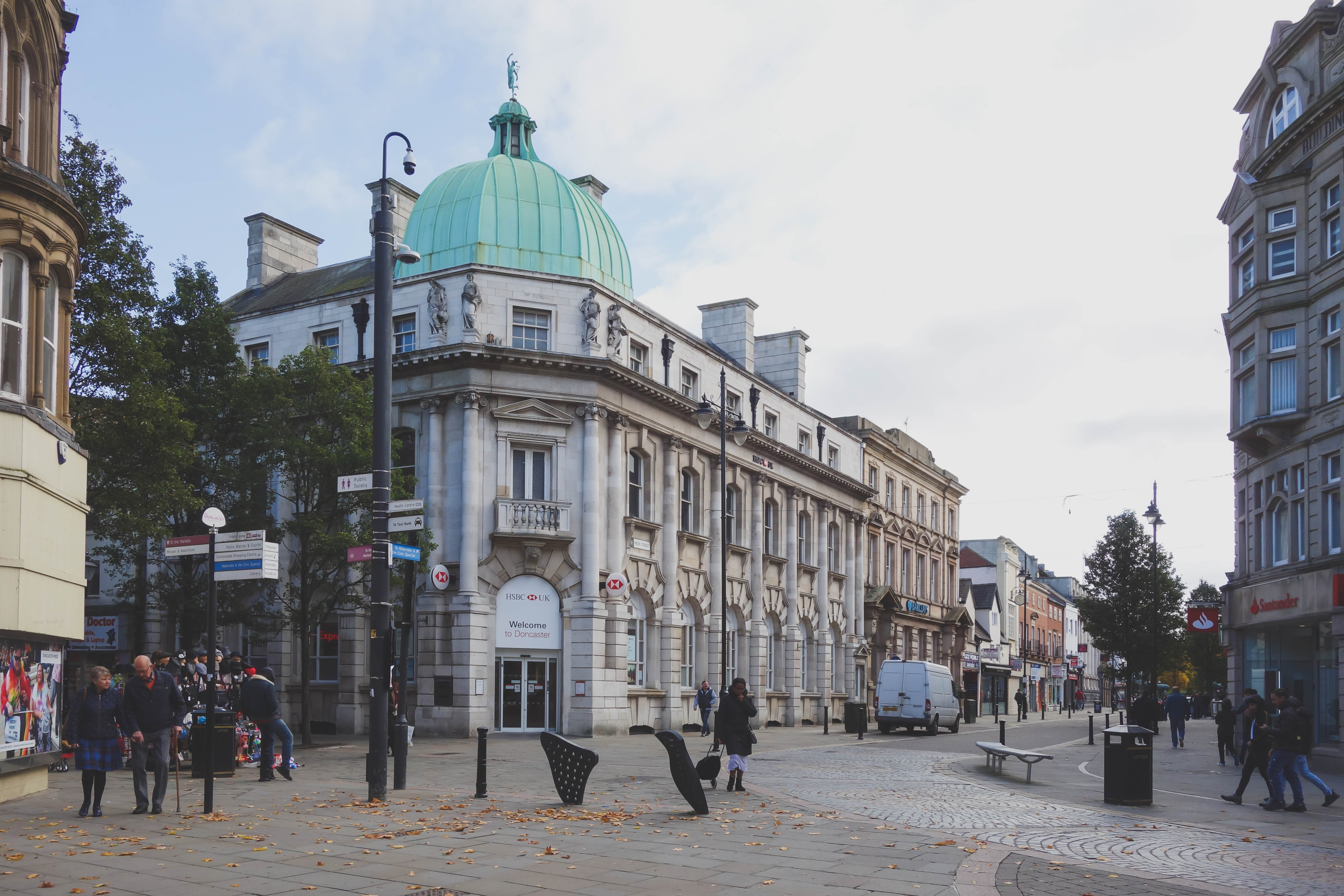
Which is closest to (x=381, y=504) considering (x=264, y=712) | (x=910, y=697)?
(x=264, y=712)

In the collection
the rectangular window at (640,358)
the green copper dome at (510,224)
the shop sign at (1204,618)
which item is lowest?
the shop sign at (1204,618)

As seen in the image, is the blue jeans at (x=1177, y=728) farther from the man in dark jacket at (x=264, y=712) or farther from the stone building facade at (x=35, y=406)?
the stone building facade at (x=35, y=406)

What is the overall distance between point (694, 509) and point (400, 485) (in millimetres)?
14074

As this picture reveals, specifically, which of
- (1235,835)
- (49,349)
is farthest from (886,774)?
(49,349)

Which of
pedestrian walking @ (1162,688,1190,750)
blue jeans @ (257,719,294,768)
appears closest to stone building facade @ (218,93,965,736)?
pedestrian walking @ (1162,688,1190,750)

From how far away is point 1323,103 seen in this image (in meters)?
25.8

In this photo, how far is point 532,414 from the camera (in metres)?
35.1

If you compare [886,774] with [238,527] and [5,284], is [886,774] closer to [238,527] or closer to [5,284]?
[5,284]

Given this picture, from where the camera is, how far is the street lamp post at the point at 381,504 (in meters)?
15.1

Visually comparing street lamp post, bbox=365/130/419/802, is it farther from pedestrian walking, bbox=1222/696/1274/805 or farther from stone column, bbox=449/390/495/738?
stone column, bbox=449/390/495/738

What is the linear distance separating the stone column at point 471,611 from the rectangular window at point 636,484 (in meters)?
5.79

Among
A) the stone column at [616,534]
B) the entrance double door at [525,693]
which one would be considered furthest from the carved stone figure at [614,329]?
the entrance double door at [525,693]

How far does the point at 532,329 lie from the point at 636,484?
6.20 m

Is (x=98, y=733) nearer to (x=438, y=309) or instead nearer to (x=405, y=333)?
(x=438, y=309)
